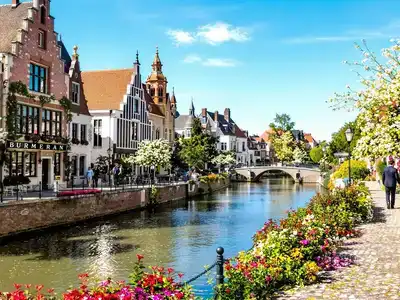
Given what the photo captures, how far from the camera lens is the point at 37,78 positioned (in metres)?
34.6

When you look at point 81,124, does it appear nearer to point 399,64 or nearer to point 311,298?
point 399,64

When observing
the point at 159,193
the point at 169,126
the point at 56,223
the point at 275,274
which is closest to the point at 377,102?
the point at 275,274

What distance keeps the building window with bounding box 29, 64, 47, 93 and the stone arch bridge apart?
58.3 m

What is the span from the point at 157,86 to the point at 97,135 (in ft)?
60.3

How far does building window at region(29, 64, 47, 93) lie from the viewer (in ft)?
111

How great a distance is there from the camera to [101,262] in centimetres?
1989

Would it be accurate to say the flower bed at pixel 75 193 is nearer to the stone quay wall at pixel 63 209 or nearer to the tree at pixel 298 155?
the stone quay wall at pixel 63 209

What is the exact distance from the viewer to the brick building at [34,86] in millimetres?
32094

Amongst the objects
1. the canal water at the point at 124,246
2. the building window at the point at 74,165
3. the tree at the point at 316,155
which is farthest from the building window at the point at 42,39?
the tree at the point at 316,155

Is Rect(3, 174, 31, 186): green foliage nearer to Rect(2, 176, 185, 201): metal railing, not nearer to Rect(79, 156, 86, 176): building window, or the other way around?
Rect(2, 176, 185, 201): metal railing

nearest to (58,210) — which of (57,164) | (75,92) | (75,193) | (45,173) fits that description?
(75,193)

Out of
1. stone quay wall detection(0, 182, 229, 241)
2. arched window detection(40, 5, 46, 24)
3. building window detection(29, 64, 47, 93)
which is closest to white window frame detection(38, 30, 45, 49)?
arched window detection(40, 5, 46, 24)

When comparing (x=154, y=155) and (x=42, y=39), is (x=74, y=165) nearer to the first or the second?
Answer: (x=154, y=155)

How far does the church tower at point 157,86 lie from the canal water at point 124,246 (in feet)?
108
